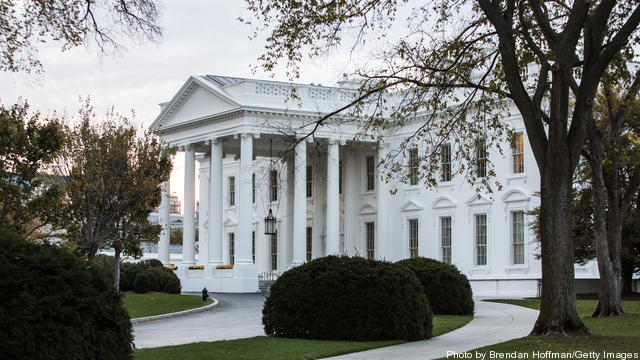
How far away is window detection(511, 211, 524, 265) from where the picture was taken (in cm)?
3625

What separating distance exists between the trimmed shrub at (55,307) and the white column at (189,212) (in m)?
35.3

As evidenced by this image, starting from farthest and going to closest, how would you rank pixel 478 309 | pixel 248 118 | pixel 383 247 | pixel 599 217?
pixel 383 247 < pixel 248 118 < pixel 478 309 < pixel 599 217

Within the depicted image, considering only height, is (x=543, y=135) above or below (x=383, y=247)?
above

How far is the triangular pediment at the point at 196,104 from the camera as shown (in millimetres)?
41000

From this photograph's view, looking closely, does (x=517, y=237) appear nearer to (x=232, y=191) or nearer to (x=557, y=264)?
(x=232, y=191)

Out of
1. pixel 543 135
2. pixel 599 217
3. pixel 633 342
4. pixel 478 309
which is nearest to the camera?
pixel 633 342

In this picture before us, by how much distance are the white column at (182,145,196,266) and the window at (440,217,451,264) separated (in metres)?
13.8

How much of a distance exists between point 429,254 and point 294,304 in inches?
1066

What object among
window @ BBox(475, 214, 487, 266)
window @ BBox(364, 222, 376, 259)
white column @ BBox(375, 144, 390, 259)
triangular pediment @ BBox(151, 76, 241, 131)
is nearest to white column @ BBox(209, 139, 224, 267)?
triangular pediment @ BBox(151, 76, 241, 131)

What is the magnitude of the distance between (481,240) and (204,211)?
2064cm

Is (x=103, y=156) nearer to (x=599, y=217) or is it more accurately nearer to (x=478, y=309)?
(x=478, y=309)

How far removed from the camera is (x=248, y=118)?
40.0 meters

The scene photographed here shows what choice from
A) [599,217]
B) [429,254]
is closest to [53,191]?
[599,217]

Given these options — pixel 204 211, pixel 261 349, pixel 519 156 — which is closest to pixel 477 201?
pixel 519 156
